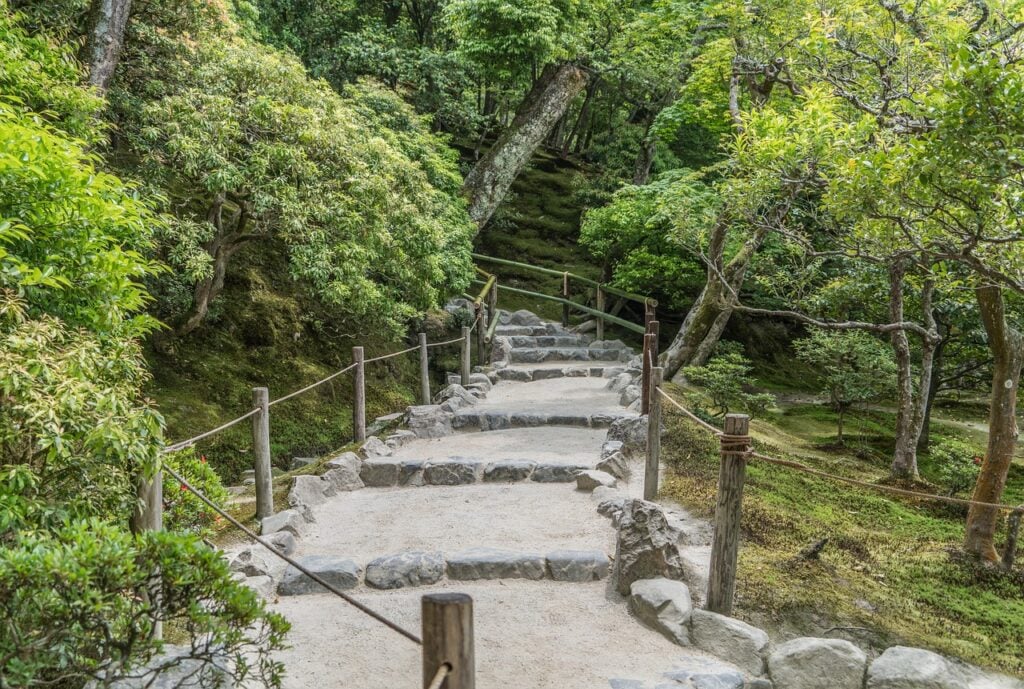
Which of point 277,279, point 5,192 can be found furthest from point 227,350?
point 5,192

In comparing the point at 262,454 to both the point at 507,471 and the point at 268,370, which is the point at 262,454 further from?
the point at 268,370

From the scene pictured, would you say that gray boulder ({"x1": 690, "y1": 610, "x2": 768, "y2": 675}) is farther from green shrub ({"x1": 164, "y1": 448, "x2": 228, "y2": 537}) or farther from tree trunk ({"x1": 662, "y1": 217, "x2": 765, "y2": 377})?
tree trunk ({"x1": 662, "y1": 217, "x2": 765, "y2": 377})

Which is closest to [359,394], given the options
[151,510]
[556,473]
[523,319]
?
[556,473]

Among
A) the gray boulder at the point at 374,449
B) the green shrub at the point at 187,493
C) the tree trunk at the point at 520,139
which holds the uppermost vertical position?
the tree trunk at the point at 520,139

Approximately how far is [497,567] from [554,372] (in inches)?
294

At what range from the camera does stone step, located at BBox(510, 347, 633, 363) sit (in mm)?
12859

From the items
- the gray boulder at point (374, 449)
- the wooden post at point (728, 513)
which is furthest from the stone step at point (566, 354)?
the wooden post at point (728, 513)

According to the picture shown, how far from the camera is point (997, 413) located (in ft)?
17.9

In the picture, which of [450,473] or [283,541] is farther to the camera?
[450,473]

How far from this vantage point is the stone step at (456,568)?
181 inches

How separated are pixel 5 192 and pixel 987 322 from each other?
628 centimetres

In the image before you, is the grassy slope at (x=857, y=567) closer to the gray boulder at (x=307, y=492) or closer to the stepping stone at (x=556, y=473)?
the stepping stone at (x=556, y=473)

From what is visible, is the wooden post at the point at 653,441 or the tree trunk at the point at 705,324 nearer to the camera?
the wooden post at the point at 653,441

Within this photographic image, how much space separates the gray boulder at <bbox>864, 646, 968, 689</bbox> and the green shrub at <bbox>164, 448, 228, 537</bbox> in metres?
3.48
